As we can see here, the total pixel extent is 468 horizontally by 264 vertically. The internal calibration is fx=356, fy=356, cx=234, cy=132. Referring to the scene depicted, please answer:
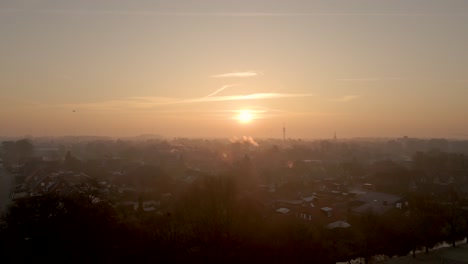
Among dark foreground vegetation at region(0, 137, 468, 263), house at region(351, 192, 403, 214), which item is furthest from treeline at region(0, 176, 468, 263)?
house at region(351, 192, 403, 214)

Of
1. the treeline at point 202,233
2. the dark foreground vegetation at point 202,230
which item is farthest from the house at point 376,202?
the treeline at point 202,233

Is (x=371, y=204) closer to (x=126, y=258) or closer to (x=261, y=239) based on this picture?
(x=261, y=239)

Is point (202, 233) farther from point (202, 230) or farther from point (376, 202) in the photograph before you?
point (376, 202)

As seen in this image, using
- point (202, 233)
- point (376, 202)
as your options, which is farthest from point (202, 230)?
point (376, 202)

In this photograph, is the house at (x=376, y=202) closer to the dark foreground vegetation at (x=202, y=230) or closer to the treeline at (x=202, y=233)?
the dark foreground vegetation at (x=202, y=230)

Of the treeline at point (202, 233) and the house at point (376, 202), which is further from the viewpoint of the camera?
the house at point (376, 202)

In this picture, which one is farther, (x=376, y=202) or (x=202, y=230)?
(x=376, y=202)

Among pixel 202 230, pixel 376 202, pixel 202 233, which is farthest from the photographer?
pixel 376 202
